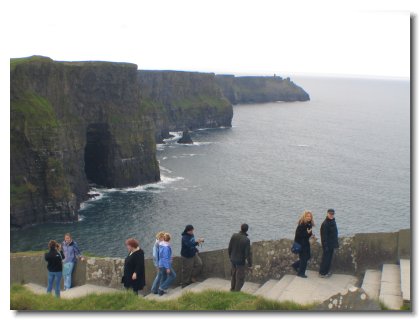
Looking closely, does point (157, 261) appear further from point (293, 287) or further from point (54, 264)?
point (293, 287)

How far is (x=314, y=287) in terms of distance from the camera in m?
13.5

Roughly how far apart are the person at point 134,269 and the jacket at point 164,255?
0.76m

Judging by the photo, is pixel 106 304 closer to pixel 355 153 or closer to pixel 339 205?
pixel 339 205

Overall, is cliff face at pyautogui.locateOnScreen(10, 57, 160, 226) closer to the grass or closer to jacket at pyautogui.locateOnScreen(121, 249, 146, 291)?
jacket at pyautogui.locateOnScreen(121, 249, 146, 291)

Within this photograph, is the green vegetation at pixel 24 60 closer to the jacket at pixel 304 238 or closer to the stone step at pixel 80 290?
the stone step at pixel 80 290

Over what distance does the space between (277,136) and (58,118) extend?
7578cm

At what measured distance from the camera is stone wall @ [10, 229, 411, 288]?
577 inches

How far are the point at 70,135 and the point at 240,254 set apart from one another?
61738 millimetres

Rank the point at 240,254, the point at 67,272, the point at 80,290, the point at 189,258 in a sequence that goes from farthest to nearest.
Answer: the point at 67,272 < the point at 189,258 < the point at 80,290 < the point at 240,254

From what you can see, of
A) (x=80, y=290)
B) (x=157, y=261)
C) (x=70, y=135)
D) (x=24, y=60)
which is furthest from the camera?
(x=70, y=135)

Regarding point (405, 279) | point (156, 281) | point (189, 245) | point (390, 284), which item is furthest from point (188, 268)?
point (405, 279)

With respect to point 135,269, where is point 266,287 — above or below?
below

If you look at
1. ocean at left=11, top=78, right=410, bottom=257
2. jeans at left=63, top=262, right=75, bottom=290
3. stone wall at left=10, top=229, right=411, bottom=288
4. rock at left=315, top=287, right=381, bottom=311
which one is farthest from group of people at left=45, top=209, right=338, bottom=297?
ocean at left=11, top=78, right=410, bottom=257

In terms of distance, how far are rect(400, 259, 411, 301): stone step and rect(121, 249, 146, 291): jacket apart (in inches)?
229
